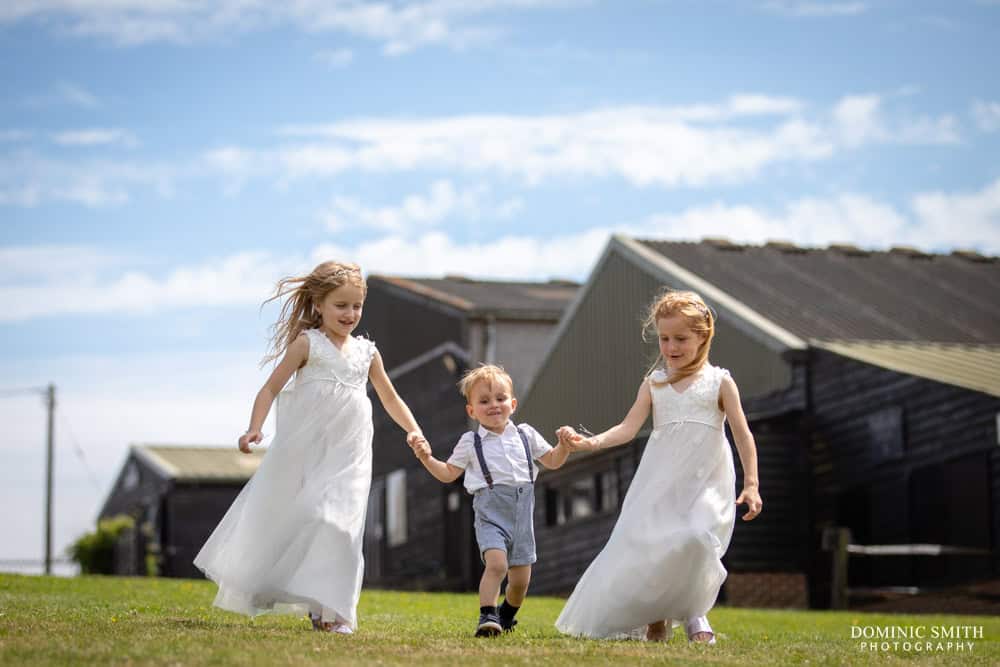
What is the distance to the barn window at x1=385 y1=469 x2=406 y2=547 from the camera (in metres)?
38.7

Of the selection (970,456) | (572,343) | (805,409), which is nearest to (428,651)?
(970,456)

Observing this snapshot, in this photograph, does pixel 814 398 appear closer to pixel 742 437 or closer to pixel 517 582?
pixel 742 437

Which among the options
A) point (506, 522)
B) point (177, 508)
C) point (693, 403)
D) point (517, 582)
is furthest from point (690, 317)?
point (177, 508)

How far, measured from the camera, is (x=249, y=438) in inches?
352

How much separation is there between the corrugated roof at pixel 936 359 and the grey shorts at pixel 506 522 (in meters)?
14.0

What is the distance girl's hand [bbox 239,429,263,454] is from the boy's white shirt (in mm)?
1064

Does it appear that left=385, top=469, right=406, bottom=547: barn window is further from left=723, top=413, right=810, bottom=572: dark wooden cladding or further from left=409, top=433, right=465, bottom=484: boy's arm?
left=409, top=433, right=465, bottom=484: boy's arm

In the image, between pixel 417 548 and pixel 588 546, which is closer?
pixel 588 546

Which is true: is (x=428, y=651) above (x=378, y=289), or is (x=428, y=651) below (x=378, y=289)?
below

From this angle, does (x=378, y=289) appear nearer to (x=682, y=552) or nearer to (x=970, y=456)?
(x=970, y=456)

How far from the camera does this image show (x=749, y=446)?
9.18m

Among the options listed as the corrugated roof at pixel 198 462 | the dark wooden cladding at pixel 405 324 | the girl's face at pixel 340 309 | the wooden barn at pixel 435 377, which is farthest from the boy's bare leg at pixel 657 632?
the corrugated roof at pixel 198 462

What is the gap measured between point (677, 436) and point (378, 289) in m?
32.0

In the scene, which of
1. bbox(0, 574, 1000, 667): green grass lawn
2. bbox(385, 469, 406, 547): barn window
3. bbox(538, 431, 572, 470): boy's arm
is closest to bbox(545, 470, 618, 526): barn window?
bbox(385, 469, 406, 547): barn window
